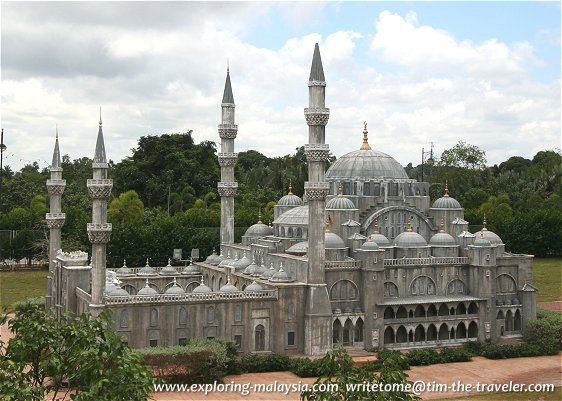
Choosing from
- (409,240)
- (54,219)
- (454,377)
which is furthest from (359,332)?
(54,219)

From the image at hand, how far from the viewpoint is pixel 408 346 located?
1404 inches

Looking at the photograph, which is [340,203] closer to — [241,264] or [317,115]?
[317,115]

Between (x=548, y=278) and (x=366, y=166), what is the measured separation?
79.0ft

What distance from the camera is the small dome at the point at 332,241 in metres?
36.1

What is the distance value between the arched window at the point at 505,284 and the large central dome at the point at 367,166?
8.02 meters

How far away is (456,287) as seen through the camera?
37.9m

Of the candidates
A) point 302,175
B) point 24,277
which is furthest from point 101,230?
point 302,175

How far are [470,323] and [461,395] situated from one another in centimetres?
958

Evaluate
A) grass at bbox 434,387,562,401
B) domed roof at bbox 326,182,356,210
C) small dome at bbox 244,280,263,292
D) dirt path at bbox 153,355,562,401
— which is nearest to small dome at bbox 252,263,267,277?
small dome at bbox 244,280,263,292

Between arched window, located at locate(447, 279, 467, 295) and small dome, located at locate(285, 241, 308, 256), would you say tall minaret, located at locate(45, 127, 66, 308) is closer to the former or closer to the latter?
small dome, located at locate(285, 241, 308, 256)

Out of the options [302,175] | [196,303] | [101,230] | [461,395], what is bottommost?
[461,395]

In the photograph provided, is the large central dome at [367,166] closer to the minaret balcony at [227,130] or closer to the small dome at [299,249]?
the small dome at [299,249]

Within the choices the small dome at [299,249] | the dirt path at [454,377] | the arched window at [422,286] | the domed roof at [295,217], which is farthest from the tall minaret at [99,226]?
the arched window at [422,286]

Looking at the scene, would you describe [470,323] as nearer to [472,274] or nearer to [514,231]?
[472,274]
